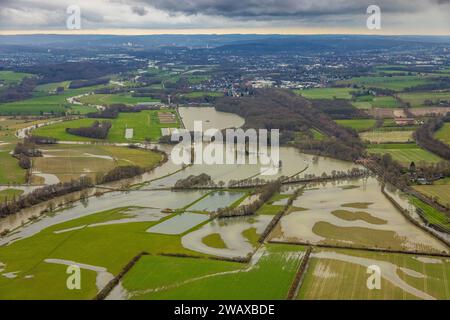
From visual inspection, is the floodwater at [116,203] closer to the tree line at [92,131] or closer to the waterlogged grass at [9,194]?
the waterlogged grass at [9,194]

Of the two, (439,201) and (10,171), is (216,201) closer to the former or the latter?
(439,201)

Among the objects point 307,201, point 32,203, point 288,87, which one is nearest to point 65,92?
point 288,87

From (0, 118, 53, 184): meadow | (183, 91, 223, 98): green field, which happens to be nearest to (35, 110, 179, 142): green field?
(0, 118, 53, 184): meadow

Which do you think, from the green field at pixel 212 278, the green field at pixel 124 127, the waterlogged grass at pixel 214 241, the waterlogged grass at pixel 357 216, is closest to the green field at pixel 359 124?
the green field at pixel 124 127

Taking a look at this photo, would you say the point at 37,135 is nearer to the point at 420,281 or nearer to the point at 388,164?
the point at 388,164

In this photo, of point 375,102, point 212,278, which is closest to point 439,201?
point 212,278

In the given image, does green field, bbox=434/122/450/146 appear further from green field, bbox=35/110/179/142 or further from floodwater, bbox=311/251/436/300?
floodwater, bbox=311/251/436/300
